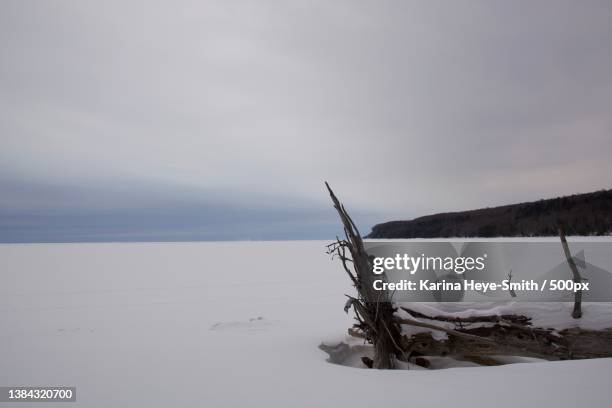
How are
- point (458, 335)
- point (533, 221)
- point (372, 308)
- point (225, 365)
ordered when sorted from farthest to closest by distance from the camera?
point (533, 221) < point (372, 308) < point (458, 335) < point (225, 365)

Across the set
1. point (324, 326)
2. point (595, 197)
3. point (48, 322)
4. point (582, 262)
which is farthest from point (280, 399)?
point (595, 197)

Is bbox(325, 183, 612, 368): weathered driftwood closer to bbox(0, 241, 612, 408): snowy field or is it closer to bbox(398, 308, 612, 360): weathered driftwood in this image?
bbox(398, 308, 612, 360): weathered driftwood

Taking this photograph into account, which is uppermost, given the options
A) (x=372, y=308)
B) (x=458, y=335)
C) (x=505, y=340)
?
(x=372, y=308)

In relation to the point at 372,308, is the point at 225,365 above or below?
below

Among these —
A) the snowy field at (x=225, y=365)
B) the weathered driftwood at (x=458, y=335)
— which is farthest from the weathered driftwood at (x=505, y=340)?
the snowy field at (x=225, y=365)

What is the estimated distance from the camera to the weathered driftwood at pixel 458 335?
4488 mm

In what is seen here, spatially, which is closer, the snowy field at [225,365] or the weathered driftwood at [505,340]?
the snowy field at [225,365]

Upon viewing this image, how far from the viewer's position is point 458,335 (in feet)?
Result: 15.0

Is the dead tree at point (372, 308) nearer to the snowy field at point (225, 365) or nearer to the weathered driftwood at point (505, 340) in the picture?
the weathered driftwood at point (505, 340)

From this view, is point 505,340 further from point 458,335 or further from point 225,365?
point 225,365

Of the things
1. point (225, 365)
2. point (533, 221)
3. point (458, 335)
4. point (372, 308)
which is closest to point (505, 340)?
point (458, 335)

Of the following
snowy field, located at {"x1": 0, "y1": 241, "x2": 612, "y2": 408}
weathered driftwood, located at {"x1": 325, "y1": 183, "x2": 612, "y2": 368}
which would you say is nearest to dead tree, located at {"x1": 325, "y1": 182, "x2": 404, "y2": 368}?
weathered driftwood, located at {"x1": 325, "y1": 183, "x2": 612, "y2": 368}

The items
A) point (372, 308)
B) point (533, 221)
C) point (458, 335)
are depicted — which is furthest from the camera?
point (533, 221)

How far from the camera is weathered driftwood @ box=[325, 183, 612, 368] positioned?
4.49m
